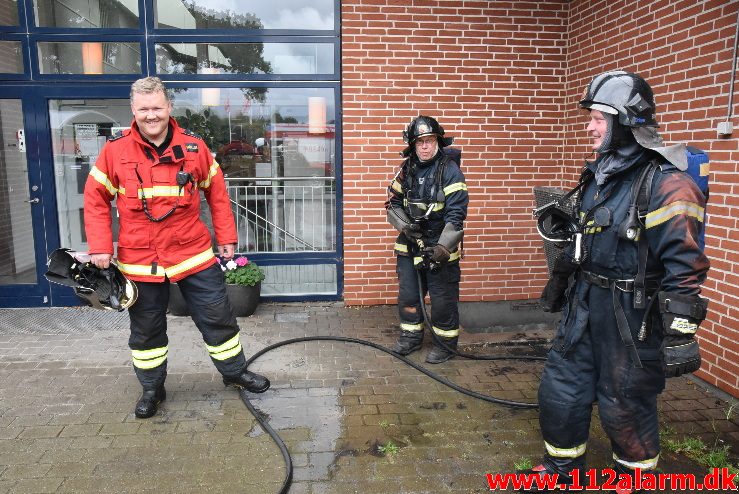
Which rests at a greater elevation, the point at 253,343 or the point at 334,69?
the point at 334,69

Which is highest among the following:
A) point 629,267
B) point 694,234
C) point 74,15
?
point 74,15

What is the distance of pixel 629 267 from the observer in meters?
2.53

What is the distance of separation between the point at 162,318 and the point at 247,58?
11.2 ft

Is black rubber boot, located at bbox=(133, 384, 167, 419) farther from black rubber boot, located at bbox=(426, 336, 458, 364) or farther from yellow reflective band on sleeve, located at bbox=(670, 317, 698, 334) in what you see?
yellow reflective band on sleeve, located at bbox=(670, 317, 698, 334)

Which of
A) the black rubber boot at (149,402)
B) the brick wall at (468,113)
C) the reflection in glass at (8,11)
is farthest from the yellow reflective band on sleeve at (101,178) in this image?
the reflection in glass at (8,11)

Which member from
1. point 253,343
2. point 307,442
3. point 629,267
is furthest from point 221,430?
point 629,267

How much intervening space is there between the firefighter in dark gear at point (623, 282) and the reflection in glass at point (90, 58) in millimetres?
5044

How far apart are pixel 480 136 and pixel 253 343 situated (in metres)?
3.34

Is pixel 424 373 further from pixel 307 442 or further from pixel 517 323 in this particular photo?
pixel 517 323

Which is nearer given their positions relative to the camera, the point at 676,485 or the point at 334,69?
the point at 676,485

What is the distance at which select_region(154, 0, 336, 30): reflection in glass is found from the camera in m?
5.89

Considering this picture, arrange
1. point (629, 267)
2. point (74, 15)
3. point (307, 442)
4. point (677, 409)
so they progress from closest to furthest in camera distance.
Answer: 1. point (629, 267)
2. point (307, 442)
3. point (677, 409)
4. point (74, 15)

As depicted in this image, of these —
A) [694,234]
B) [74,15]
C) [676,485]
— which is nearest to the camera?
[694,234]

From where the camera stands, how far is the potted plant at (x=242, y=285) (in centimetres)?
576
